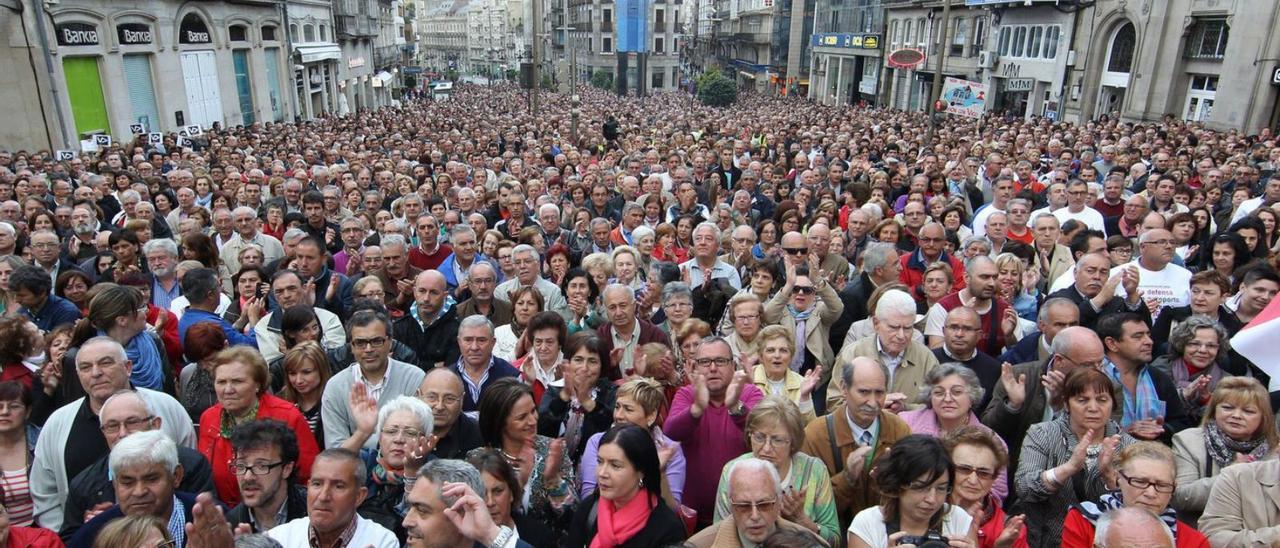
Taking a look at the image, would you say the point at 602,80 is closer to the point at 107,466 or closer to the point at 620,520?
the point at 107,466

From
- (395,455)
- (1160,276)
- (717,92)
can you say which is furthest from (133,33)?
(717,92)

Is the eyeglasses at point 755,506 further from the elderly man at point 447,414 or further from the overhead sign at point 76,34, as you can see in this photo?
the overhead sign at point 76,34

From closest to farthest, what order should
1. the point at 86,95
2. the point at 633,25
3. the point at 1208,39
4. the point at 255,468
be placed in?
the point at 255,468 → the point at 86,95 → the point at 1208,39 → the point at 633,25

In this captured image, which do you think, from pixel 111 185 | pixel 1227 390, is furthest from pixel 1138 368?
pixel 111 185

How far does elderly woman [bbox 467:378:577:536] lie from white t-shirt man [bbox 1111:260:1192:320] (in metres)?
4.83

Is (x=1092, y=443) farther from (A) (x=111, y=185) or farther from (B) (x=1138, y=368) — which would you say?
(A) (x=111, y=185)

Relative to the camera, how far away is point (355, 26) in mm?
48469

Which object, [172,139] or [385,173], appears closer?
[385,173]

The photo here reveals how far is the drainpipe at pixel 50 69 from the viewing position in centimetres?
1969

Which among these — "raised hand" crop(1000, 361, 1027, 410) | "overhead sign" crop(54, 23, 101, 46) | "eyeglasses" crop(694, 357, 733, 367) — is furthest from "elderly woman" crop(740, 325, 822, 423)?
"overhead sign" crop(54, 23, 101, 46)

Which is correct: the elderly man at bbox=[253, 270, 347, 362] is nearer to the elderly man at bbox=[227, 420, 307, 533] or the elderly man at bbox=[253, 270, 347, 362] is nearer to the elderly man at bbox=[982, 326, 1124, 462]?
the elderly man at bbox=[227, 420, 307, 533]

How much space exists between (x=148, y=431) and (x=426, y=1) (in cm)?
19439

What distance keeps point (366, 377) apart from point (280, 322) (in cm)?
120

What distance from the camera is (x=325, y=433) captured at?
13.9 feet
